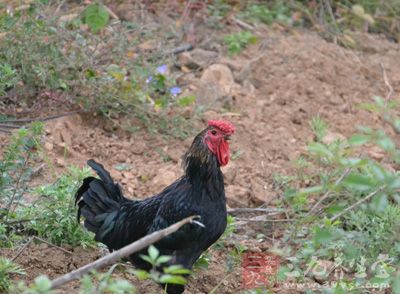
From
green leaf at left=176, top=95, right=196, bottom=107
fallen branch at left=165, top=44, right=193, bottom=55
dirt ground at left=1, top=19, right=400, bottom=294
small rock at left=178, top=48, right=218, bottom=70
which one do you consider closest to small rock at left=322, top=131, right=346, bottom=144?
dirt ground at left=1, top=19, right=400, bottom=294

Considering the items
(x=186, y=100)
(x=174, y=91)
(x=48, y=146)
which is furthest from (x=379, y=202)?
(x=174, y=91)

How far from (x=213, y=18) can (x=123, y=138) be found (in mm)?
2284

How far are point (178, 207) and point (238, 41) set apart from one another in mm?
3759

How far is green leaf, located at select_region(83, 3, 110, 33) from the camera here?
249 inches

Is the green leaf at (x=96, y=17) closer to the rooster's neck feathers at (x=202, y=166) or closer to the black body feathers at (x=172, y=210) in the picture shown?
the black body feathers at (x=172, y=210)

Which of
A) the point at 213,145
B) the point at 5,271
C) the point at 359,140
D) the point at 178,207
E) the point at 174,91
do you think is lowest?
the point at 174,91

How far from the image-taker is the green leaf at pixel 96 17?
632 cm

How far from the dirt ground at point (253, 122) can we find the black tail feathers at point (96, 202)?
0.22 metres

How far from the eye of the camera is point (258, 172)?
6.43 m

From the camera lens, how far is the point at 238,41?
323 inches

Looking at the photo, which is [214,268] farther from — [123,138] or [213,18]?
[213,18]

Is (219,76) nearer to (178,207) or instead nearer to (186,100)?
(186,100)

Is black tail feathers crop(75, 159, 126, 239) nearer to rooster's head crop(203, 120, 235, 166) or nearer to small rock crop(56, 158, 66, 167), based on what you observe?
rooster's head crop(203, 120, 235, 166)

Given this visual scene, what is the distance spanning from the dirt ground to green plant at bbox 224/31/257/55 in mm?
84
